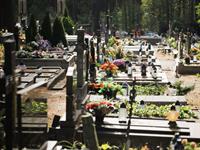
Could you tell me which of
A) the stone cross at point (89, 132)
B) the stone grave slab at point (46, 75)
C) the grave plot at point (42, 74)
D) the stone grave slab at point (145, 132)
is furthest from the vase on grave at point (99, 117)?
the stone grave slab at point (46, 75)

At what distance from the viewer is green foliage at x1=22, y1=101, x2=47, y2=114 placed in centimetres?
608

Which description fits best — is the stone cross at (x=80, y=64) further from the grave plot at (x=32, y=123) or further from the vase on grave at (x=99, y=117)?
the grave plot at (x=32, y=123)

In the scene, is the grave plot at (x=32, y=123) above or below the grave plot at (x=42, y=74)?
above

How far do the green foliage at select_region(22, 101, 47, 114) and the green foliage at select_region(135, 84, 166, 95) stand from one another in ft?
33.8

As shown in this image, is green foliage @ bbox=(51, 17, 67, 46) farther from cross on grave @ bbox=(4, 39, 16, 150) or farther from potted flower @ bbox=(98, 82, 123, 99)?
cross on grave @ bbox=(4, 39, 16, 150)

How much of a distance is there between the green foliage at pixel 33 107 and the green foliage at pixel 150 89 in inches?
406

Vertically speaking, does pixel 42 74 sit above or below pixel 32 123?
below

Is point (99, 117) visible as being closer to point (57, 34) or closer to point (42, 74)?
point (42, 74)

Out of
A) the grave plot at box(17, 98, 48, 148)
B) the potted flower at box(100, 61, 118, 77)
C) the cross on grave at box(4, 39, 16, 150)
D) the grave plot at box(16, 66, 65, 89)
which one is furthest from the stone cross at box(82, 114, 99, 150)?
the potted flower at box(100, 61, 118, 77)

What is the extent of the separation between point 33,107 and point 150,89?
1139cm

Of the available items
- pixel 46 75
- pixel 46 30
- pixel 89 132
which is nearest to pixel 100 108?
pixel 89 132

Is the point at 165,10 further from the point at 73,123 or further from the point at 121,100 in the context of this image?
the point at 73,123

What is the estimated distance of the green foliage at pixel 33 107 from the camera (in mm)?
6084

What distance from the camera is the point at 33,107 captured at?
632 centimetres
